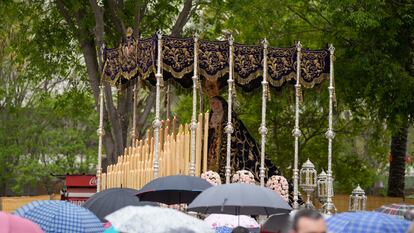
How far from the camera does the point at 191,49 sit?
21.0m

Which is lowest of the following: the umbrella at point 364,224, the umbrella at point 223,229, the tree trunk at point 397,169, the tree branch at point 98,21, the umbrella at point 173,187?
the umbrella at point 223,229

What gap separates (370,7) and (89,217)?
1794cm

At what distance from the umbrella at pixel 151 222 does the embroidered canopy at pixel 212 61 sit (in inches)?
455

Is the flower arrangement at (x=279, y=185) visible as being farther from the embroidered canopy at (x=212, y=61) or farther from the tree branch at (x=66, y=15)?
the tree branch at (x=66, y=15)

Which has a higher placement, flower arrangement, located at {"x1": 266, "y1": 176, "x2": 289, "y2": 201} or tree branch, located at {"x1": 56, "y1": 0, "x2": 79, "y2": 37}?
tree branch, located at {"x1": 56, "y1": 0, "x2": 79, "y2": 37}

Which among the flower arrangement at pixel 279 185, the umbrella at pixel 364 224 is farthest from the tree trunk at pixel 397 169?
the umbrella at pixel 364 224

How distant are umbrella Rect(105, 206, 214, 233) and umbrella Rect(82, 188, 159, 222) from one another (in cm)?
505

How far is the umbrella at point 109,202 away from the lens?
1441 cm

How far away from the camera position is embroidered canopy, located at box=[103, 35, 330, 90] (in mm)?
20859

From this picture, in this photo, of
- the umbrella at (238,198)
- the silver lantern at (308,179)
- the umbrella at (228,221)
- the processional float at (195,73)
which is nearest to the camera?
the umbrella at (238,198)

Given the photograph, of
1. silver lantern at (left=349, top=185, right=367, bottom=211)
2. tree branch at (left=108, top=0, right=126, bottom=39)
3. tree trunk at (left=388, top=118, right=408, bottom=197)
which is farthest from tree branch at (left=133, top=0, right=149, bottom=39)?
tree trunk at (left=388, top=118, right=408, bottom=197)

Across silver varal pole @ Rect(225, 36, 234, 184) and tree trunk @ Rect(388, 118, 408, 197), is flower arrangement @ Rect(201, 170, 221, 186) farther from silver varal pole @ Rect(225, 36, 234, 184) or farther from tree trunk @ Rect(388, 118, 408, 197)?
tree trunk @ Rect(388, 118, 408, 197)

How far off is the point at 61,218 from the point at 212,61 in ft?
36.1

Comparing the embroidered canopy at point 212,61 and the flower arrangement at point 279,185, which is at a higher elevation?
the embroidered canopy at point 212,61
